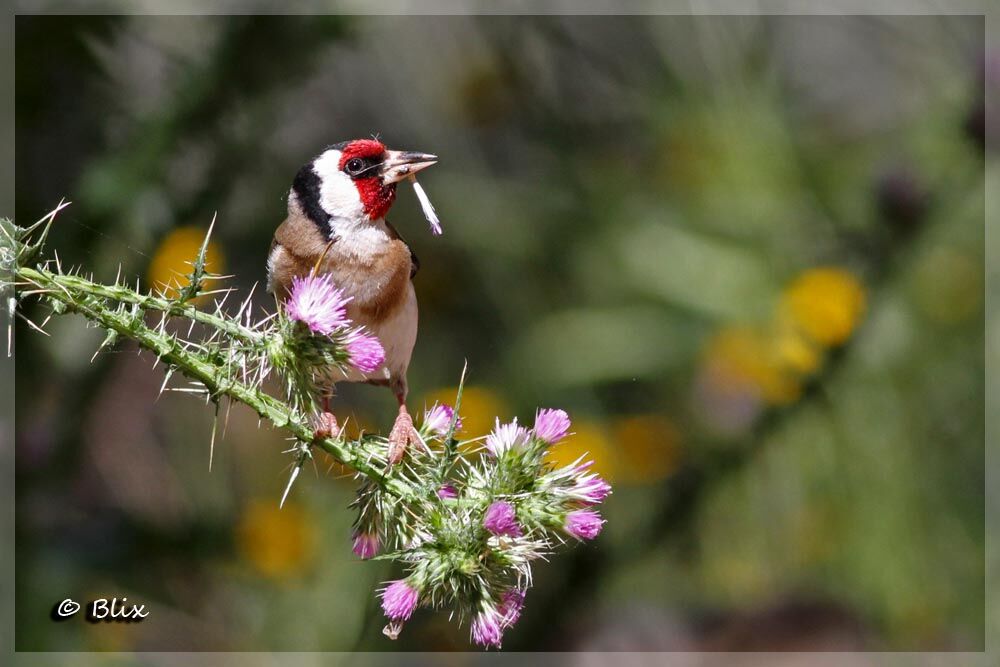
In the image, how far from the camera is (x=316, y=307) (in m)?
1.29

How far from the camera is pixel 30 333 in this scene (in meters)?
2.88

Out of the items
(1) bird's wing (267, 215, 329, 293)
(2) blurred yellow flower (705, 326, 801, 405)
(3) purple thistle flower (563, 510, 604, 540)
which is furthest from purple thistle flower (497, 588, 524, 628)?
(2) blurred yellow flower (705, 326, 801, 405)

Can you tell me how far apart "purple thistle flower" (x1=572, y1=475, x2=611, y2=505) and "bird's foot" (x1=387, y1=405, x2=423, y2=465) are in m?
0.22

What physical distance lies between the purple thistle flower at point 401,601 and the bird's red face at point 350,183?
577 millimetres

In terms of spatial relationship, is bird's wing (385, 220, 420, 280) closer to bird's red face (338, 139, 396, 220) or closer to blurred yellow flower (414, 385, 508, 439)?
bird's red face (338, 139, 396, 220)

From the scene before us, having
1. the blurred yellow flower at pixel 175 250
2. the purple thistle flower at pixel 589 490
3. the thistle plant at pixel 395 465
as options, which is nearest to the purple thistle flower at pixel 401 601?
the thistle plant at pixel 395 465

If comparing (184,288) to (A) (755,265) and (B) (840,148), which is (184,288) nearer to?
(A) (755,265)

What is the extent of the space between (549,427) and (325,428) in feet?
0.97

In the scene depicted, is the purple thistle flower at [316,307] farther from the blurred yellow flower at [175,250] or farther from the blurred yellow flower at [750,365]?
the blurred yellow flower at [750,365]

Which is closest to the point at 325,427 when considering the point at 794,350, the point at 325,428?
the point at 325,428

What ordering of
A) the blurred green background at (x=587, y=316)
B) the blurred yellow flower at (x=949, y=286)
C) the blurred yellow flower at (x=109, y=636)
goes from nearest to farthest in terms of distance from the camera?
the blurred green background at (x=587, y=316), the blurred yellow flower at (x=109, y=636), the blurred yellow flower at (x=949, y=286)

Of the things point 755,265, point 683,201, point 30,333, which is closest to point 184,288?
point 30,333

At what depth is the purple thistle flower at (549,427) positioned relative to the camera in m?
1.35

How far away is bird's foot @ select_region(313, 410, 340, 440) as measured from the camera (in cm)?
135
